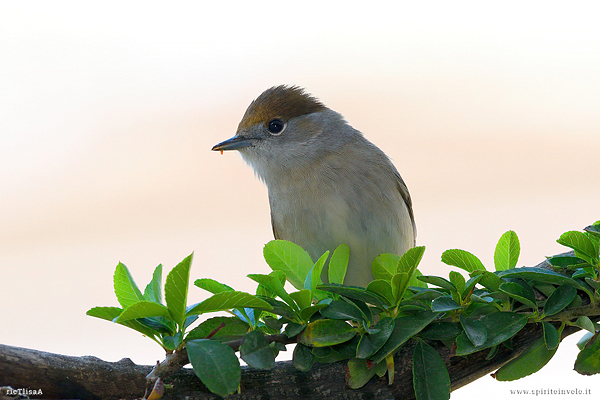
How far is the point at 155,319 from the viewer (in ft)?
3.77

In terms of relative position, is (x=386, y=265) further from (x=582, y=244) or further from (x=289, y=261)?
(x=582, y=244)

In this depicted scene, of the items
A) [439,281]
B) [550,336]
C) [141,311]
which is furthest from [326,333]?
[550,336]

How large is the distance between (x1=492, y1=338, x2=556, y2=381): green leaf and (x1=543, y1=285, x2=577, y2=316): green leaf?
0.09m

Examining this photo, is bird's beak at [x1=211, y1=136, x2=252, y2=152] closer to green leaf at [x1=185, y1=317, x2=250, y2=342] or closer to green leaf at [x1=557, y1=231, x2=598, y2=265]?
green leaf at [x1=185, y1=317, x2=250, y2=342]

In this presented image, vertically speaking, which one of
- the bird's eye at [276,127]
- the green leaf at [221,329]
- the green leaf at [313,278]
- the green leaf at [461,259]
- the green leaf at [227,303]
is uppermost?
the bird's eye at [276,127]

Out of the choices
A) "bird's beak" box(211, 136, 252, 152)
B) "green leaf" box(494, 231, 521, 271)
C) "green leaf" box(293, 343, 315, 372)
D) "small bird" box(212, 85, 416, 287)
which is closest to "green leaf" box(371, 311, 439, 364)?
"green leaf" box(293, 343, 315, 372)

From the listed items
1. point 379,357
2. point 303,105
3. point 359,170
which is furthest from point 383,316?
point 303,105

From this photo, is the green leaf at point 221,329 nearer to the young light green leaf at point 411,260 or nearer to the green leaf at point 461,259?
the young light green leaf at point 411,260

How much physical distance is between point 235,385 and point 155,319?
10.4 inches

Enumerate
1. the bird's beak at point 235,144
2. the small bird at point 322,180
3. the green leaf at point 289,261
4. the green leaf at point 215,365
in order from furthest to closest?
the bird's beak at point 235,144 < the small bird at point 322,180 < the green leaf at point 289,261 < the green leaf at point 215,365

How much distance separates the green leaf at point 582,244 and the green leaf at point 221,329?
2.52 ft

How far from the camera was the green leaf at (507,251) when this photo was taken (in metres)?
1.42

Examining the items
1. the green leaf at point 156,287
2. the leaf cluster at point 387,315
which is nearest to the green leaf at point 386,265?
the leaf cluster at point 387,315

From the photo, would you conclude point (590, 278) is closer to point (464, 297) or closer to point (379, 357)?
point (464, 297)
